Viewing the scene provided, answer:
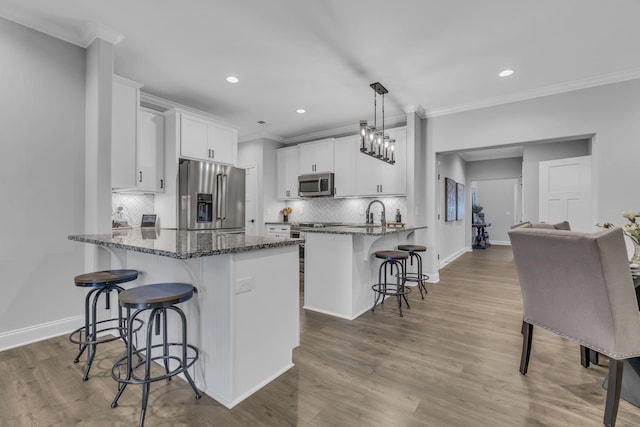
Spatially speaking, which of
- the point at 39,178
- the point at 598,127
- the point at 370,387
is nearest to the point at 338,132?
the point at 598,127

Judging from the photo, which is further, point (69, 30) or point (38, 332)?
point (69, 30)

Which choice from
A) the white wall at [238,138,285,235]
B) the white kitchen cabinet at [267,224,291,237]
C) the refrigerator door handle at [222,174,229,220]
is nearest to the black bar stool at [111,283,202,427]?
the refrigerator door handle at [222,174,229,220]

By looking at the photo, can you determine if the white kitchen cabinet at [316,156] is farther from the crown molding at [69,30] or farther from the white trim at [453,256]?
the crown molding at [69,30]

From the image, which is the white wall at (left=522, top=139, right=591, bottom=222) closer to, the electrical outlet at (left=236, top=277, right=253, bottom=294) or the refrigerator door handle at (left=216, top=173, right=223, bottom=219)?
the refrigerator door handle at (left=216, top=173, right=223, bottom=219)

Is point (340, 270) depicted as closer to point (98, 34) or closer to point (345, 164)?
point (345, 164)

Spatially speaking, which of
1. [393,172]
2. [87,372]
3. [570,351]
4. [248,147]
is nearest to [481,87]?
[393,172]

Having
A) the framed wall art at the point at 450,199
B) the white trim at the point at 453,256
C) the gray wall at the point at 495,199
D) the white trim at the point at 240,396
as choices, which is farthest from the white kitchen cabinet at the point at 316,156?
the gray wall at the point at 495,199

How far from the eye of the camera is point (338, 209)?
20.0 ft

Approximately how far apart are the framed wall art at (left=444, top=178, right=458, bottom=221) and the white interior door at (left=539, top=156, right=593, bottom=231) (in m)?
1.66

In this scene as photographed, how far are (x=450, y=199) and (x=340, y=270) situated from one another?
4.36m

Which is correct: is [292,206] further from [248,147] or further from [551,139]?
[551,139]

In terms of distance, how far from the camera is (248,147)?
6.46m

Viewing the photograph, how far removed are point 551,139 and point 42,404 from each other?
559cm

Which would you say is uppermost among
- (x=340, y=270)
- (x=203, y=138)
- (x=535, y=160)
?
(x=203, y=138)
